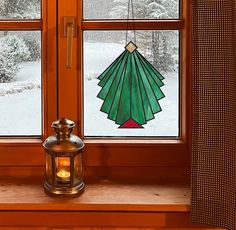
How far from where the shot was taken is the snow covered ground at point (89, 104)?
77.9 inches

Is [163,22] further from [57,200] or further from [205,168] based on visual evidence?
[57,200]

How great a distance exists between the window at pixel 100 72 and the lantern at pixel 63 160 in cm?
19

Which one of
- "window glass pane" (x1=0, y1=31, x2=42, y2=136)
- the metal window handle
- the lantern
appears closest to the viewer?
the lantern

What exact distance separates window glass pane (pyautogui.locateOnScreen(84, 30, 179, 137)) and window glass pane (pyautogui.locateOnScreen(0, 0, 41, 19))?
22 centimetres

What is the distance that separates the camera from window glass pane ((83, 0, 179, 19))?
6.44 ft

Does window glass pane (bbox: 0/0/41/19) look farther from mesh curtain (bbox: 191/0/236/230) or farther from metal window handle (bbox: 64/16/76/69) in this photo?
mesh curtain (bbox: 191/0/236/230)

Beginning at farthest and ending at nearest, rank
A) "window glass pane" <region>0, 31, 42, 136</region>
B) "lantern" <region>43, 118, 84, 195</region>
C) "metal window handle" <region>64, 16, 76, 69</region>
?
"window glass pane" <region>0, 31, 42, 136</region> < "metal window handle" <region>64, 16, 76, 69</region> < "lantern" <region>43, 118, 84, 195</region>

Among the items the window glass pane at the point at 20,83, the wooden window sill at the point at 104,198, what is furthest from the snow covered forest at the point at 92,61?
the wooden window sill at the point at 104,198

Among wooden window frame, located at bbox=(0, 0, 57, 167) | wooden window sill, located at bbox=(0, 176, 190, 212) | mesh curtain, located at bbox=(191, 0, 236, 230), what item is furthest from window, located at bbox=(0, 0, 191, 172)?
mesh curtain, located at bbox=(191, 0, 236, 230)

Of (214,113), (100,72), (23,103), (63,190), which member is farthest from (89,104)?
(214,113)

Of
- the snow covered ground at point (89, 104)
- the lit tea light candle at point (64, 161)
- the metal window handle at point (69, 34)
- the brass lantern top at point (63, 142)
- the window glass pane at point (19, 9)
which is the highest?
the window glass pane at point (19, 9)

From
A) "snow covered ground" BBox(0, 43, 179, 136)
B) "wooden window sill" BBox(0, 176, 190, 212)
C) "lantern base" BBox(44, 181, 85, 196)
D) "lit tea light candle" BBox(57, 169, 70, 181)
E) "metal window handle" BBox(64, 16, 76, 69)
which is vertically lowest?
"wooden window sill" BBox(0, 176, 190, 212)

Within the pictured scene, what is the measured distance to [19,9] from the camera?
1.96 metres

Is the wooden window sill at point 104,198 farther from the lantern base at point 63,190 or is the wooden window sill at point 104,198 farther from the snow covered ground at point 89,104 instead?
the snow covered ground at point 89,104
